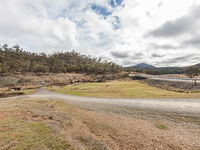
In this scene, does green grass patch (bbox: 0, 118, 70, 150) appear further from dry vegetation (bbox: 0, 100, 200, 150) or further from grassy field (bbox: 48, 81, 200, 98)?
grassy field (bbox: 48, 81, 200, 98)

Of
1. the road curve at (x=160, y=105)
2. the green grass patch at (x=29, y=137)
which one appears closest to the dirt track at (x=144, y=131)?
the road curve at (x=160, y=105)

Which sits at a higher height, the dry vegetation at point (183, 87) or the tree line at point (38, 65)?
the tree line at point (38, 65)

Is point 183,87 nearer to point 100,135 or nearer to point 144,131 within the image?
point 144,131

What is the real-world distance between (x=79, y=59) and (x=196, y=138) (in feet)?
514

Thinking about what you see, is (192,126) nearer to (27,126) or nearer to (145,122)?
(145,122)

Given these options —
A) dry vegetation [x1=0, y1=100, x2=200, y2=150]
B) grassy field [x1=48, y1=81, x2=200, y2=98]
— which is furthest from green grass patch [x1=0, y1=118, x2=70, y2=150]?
grassy field [x1=48, y1=81, x2=200, y2=98]

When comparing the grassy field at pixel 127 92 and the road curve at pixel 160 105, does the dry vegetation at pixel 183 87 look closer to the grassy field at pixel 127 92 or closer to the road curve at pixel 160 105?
the grassy field at pixel 127 92

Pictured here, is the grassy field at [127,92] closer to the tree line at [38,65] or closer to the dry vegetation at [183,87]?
the dry vegetation at [183,87]

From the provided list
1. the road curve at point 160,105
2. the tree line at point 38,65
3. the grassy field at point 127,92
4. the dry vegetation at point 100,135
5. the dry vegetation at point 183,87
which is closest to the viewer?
the dry vegetation at point 100,135

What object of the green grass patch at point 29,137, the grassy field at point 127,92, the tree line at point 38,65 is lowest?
the grassy field at point 127,92

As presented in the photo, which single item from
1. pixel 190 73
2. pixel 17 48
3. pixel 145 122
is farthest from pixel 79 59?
pixel 145 122

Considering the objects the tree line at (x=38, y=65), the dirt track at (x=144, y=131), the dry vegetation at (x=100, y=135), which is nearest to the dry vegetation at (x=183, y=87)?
the dirt track at (x=144, y=131)

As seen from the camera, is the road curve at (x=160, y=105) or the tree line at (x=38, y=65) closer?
the road curve at (x=160, y=105)

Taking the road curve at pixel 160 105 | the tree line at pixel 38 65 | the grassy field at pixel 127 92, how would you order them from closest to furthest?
the road curve at pixel 160 105
the grassy field at pixel 127 92
the tree line at pixel 38 65
